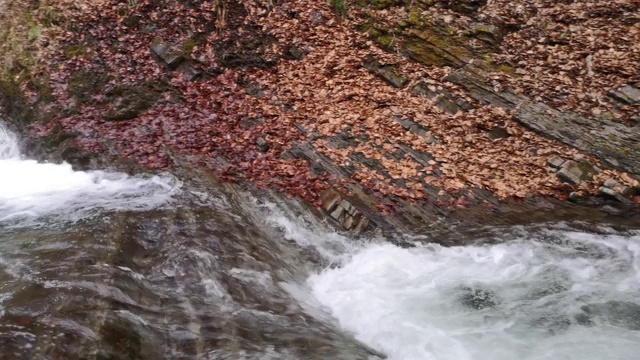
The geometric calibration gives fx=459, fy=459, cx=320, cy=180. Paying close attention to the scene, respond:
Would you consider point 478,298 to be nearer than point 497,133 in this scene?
Yes

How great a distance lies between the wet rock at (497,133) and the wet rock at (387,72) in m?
1.99

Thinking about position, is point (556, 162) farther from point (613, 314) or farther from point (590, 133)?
point (613, 314)

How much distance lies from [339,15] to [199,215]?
6264mm

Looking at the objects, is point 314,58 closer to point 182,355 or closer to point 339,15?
point 339,15

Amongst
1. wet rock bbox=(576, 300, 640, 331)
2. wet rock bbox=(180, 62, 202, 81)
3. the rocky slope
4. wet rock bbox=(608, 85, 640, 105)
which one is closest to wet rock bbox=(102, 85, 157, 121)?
the rocky slope

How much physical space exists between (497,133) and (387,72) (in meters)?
2.58

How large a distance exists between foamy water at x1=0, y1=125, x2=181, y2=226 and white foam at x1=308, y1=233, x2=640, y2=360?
2902mm

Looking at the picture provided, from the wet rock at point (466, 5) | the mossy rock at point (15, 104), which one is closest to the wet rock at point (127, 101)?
the mossy rock at point (15, 104)

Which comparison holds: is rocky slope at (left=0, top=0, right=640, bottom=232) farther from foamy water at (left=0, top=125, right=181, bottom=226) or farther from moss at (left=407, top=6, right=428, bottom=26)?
foamy water at (left=0, top=125, right=181, bottom=226)

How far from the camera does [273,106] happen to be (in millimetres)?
9078

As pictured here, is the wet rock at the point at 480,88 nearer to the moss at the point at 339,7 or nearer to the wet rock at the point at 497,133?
the wet rock at the point at 497,133

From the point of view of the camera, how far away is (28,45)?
10617mm

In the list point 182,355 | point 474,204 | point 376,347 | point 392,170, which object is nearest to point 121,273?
point 182,355

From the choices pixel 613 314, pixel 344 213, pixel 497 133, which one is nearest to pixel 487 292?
pixel 613 314
